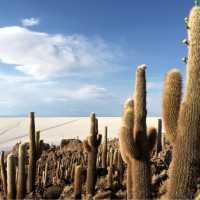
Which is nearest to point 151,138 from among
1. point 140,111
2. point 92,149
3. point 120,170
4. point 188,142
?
point 140,111

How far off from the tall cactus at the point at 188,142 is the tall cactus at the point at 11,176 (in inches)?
207

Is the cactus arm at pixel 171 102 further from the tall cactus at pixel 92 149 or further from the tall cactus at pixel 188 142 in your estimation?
the tall cactus at pixel 92 149

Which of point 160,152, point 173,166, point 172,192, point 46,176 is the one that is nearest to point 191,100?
point 173,166

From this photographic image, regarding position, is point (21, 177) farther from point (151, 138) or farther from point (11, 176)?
point (151, 138)

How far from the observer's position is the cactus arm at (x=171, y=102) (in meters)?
6.84

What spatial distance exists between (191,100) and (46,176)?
8.23 m

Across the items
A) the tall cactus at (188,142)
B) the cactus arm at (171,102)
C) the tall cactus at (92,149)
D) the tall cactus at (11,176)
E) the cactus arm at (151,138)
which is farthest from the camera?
the tall cactus at (92,149)

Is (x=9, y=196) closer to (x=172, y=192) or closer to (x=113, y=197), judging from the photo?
(x=113, y=197)

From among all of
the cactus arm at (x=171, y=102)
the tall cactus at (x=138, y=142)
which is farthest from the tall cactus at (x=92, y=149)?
the cactus arm at (x=171, y=102)

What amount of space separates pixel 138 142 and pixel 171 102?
1163 mm

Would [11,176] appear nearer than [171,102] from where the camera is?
No

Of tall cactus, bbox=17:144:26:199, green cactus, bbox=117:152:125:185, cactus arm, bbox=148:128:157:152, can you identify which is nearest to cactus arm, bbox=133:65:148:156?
cactus arm, bbox=148:128:157:152

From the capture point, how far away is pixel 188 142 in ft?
21.2

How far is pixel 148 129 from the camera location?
830 cm
